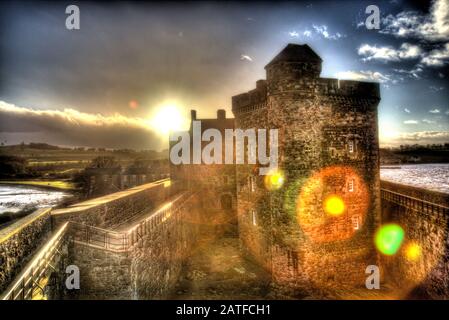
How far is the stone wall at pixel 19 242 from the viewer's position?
246 inches

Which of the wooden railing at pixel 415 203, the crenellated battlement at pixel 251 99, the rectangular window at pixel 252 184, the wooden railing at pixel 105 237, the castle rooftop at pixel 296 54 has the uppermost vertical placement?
the castle rooftop at pixel 296 54

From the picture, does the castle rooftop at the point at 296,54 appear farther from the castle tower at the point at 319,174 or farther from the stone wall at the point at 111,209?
the stone wall at the point at 111,209

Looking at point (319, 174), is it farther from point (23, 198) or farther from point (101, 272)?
point (23, 198)

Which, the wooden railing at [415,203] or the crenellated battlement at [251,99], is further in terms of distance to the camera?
the crenellated battlement at [251,99]

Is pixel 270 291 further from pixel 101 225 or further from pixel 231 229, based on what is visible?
pixel 231 229

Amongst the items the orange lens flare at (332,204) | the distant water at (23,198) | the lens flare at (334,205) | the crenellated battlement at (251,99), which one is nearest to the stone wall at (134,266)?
the orange lens flare at (332,204)

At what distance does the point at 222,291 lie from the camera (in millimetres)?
13391

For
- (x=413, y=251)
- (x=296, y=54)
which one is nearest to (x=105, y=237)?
(x=296, y=54)

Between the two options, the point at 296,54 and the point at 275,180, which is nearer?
the point at 296,54

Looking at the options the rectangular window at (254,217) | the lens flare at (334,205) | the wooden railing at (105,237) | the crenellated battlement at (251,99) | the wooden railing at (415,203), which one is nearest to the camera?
the wooden railing at (105,237)

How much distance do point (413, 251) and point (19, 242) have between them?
17.4m

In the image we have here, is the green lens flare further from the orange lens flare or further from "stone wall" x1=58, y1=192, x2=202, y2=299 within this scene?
"stone wall" x1=58, y1=192, x2=202, y2=299

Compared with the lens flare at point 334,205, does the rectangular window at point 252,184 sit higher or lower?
higher

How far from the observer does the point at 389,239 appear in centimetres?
1438
